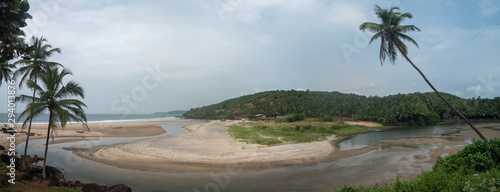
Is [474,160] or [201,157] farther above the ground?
[474,160]

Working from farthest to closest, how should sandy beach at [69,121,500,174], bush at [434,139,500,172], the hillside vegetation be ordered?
the hillside vegetation
sandy beach at [69,121,500,174]
bush at [434,139,500,172]

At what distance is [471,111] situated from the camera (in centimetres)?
7006

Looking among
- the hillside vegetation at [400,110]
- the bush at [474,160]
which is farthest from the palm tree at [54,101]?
the hillside vegetation at [400,110]

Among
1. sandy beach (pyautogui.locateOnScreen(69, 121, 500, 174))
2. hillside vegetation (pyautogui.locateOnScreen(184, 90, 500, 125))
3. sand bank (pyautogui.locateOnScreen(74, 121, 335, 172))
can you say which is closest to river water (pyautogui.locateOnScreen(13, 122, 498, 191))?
sandy beach (pyautogui.locateOnScreen(69, 121, 500, 174))

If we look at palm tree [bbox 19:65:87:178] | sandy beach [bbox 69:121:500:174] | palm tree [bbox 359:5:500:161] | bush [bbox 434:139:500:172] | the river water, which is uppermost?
palm tree [bbox 359:5:500:161]

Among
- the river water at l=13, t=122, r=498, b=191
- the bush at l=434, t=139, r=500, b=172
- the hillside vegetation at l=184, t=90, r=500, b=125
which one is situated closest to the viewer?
the bush at l=434, t=139, r=500, b=172

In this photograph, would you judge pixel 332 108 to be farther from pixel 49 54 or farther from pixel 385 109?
pixel 49 54

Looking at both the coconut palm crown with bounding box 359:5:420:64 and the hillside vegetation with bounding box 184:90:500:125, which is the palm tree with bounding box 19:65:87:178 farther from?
the hillside vegetation with bounding box 184:90:500:125

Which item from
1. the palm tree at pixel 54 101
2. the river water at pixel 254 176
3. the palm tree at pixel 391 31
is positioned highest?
the palm tree at pixel 391 31

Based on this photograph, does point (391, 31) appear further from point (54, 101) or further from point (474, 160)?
point (54, 101)

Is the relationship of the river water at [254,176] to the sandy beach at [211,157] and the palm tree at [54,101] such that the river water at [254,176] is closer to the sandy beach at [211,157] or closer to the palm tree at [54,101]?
the sandy beach at [211,157]

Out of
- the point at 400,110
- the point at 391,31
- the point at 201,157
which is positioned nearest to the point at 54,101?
the point at 201,157

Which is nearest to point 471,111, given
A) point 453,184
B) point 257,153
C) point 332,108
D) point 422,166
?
point 332,108

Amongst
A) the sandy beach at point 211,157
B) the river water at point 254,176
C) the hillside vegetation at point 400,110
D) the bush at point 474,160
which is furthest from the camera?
the hillside vegetation at point 400,110
